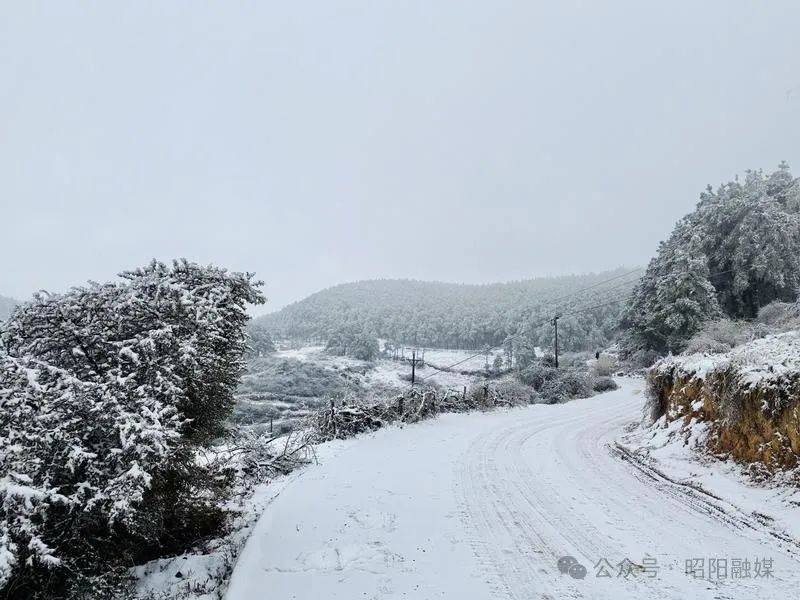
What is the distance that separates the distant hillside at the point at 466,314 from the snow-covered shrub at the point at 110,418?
182ft

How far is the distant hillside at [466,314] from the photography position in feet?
270

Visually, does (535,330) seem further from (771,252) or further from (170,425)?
(170,425)

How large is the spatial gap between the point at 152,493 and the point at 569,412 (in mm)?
17080

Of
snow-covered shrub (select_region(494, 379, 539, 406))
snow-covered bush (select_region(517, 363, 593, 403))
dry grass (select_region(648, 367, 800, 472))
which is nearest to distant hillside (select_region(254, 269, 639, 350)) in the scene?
snow-covered bush (select_region(517, 363, 593, 403))

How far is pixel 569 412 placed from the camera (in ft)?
61.8

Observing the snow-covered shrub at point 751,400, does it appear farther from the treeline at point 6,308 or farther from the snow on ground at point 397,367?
the snow on ground at point 397,367

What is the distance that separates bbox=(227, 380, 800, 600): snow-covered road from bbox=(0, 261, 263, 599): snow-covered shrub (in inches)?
53.2

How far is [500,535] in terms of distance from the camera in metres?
6.35

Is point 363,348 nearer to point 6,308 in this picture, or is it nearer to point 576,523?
point 6,308

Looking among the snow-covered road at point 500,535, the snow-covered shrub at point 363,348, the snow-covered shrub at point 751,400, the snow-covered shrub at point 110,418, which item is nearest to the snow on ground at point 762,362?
the snow-covered shrub at point 751,400

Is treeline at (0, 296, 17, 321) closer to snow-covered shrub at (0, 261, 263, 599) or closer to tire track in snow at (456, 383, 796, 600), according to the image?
snow-covered shrub at (0, 261, 263, 599)

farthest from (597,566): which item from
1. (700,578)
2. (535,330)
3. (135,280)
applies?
(535,330)

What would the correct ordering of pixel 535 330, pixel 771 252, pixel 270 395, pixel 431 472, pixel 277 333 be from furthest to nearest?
pixel 277 333
pixel 535 330
pixel 270 395
pixel 771 252
pixel 431 472

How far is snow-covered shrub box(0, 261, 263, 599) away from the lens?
411 cm
